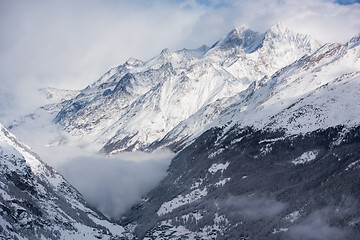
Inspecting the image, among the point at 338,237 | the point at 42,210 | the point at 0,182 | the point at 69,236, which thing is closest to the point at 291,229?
the point at 338,237

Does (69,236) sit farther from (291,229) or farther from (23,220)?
(291,229)

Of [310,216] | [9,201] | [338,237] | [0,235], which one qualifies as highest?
[9,201]

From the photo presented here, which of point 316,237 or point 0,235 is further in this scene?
point 316,237

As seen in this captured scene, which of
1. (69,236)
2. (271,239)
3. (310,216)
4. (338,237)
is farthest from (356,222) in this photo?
(69,236)

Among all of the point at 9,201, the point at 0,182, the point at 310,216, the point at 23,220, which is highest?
the point at 0,182

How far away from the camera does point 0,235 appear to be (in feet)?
424

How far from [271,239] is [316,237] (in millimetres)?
23256

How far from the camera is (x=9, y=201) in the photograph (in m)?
167

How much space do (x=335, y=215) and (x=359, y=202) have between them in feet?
40.5

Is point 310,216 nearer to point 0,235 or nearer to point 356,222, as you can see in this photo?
point 356,222

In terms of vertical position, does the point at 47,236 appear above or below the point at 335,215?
above

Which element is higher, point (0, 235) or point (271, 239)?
point (0, 235)

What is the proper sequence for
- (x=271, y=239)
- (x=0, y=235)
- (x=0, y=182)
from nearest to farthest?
1. (x=0, y=235)
2. (x=0, y=182)
3. (x=271, y=239)

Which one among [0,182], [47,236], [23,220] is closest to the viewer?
[23,220]
